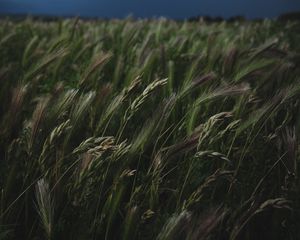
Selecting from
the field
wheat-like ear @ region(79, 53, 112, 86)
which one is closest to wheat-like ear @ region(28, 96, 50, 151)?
the field

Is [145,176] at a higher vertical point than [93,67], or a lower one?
lower

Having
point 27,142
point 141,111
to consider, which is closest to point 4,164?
point 27,142

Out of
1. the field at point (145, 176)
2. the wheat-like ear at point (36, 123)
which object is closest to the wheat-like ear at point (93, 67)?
the field at point (145, 176)

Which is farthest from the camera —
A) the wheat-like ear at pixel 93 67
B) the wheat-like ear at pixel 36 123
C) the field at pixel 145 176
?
the wheat-like ear at pixel 93 67

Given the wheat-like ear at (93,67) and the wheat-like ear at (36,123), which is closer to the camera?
the wheat-like ear at (36,123)

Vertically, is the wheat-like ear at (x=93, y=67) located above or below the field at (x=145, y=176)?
above

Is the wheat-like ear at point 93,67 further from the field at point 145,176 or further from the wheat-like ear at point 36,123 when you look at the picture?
the wheat-like ear at point 36,123

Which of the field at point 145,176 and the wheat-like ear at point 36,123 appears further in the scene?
the wheat-like ear at point 36,123

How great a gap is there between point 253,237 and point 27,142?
23.1 inches

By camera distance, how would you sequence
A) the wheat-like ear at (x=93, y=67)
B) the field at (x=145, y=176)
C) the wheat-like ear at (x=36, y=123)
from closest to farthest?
the field at (x=145, y=176) < the wheat-like ear at (x=36, y=123) < the wheat-like ear at (x=93, y=67)

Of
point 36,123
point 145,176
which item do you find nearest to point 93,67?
point 36,123

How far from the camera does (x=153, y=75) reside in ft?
6.17

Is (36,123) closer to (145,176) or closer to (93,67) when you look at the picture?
(145,176)

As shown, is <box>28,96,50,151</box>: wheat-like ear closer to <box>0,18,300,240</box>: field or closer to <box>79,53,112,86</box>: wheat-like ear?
<box>0,18,300,240</box>: field
